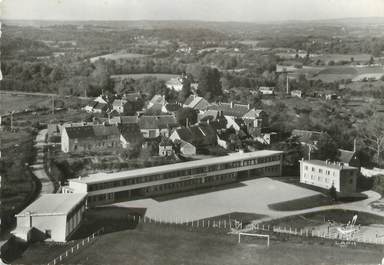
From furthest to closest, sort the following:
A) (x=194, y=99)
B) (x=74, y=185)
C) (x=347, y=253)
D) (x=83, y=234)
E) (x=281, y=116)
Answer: (x=194, y=99) < (x=281, y=116) < (x=74, y=185) < (x=83, y=234) < (x=347, y=253)

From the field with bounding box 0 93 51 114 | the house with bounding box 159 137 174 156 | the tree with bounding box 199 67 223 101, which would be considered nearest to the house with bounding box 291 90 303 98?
the tree with bounding box 199 67 223 101

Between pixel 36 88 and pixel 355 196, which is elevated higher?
pixel 36 88

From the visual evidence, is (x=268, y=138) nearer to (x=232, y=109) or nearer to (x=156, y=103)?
(x=232, y=109)

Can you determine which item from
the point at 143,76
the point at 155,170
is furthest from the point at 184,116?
the point at 143,76

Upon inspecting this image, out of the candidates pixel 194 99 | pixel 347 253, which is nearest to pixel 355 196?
pixel 347 253

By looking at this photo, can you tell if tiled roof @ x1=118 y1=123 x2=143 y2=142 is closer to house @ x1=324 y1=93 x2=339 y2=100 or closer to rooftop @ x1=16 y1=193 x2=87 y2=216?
rooftop @ x1=16 y1=193 x2=87 y2=216

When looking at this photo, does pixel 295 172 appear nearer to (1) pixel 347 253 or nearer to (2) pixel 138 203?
(2) pixel 138 203

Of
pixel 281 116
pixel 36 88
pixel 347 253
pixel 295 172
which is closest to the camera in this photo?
pixel 347 253
